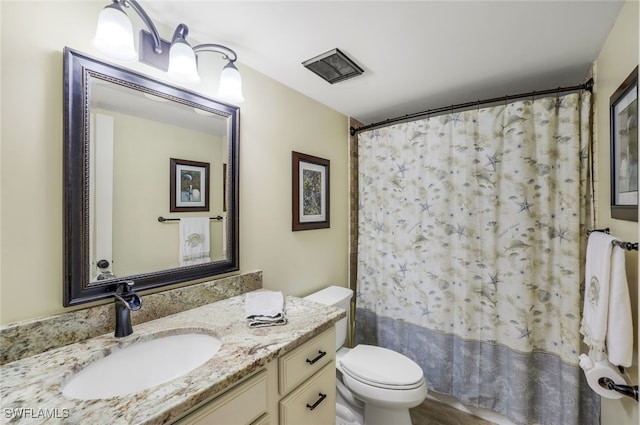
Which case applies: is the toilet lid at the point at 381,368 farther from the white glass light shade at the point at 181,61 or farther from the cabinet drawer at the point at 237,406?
the white glass light shade at the point at 181,61

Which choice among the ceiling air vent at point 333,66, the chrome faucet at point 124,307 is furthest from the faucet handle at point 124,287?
the ceiling air vent at point 333,66

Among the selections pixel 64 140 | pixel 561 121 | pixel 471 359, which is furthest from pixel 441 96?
pixel 64 140

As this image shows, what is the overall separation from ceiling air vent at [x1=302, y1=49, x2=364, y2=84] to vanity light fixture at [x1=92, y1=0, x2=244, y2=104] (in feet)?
1.45

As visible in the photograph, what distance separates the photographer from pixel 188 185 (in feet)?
4.31

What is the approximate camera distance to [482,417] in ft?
5.93

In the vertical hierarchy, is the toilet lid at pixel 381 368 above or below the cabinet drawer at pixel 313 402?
below

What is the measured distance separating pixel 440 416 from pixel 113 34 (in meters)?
2.65

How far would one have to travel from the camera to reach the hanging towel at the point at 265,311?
3.58 feet

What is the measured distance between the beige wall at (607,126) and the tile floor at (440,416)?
675 millimetres

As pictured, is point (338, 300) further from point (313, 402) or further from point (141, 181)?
point (141, 181)

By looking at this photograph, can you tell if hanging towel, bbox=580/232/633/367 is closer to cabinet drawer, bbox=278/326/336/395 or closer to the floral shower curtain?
the floral shower curtain

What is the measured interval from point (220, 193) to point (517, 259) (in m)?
1.78

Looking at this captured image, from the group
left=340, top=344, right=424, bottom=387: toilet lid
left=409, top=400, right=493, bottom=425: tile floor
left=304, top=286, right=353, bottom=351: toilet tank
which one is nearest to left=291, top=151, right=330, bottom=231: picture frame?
left=304, top=286, right=353, bottom=351: toilet tank

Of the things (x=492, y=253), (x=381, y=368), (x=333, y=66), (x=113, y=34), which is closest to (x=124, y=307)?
(x=113, y=34)
